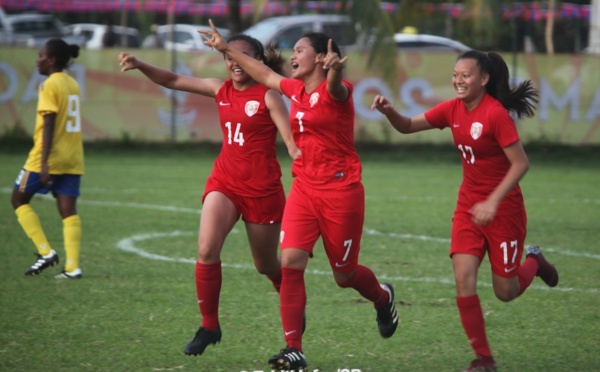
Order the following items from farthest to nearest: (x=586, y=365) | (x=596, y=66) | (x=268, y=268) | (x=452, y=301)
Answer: (x=596, y=66), (x=452, y=301), (x=268, y=268), (x=586, y=365)

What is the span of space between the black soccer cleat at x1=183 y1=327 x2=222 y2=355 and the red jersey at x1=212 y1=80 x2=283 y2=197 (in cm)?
92

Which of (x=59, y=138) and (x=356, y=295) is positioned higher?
(x=59, y=138)

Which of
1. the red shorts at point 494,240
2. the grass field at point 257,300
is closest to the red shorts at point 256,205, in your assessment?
the grass field at point 257,300

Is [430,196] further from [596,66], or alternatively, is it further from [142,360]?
[142,360]

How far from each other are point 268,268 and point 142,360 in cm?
111

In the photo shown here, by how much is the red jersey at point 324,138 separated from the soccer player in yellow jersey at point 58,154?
11.6ft

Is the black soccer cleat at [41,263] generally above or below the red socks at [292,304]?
below

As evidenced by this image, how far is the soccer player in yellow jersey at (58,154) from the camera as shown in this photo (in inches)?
356

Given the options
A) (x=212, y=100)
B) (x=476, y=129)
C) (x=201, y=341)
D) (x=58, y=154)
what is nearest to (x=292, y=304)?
(x=201, y=341)

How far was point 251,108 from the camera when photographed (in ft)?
21.6

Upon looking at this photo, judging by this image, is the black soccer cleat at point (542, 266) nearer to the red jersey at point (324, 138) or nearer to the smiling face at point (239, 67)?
the red jersey at point (324, 138)

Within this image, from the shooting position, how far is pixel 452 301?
26.8 feet

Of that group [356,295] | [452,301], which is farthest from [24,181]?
[452,301]

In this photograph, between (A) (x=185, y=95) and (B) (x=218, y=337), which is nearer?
(B) (x=218, y=337)
